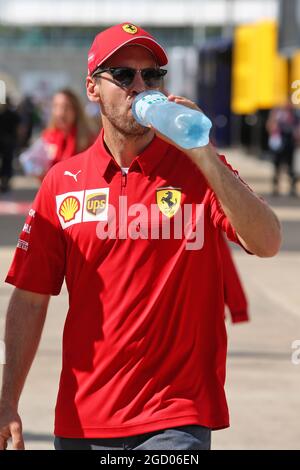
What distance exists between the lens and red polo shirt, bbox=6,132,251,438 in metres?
4.29

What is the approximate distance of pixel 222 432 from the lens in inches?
316

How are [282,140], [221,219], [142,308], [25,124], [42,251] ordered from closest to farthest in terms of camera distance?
[221,219] → [142,308] → [42,251] → [282,140] → [25,124]

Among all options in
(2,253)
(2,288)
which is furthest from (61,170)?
(2,253)

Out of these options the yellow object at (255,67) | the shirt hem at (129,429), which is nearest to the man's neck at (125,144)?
the shirt hem at (129,429)

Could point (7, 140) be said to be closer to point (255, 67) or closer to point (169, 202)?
point (255, 67)

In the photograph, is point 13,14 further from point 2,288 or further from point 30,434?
point 30,434

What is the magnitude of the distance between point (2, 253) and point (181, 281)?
1229cm

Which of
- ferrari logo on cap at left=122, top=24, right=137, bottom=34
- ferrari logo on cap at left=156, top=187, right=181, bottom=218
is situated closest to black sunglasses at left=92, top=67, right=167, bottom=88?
ferrari logo on cap at left=122, top=24, right=137, bottom=34

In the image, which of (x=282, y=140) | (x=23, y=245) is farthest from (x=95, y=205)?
(x=282, y=140)

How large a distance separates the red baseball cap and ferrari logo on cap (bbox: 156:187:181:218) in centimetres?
39

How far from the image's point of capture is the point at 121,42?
4.34 meters

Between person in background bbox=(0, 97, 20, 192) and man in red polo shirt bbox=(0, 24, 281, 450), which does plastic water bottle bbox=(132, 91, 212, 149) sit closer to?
man in red polo shirt bbox=(0, 24, 281, 450)

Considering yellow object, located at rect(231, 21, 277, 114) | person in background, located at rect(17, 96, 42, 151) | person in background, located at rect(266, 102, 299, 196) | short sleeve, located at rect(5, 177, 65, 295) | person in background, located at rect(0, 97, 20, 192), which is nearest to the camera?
short sleeve, located at rect(5, 177, 65, 295)

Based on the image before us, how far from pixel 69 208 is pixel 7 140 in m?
25.7
